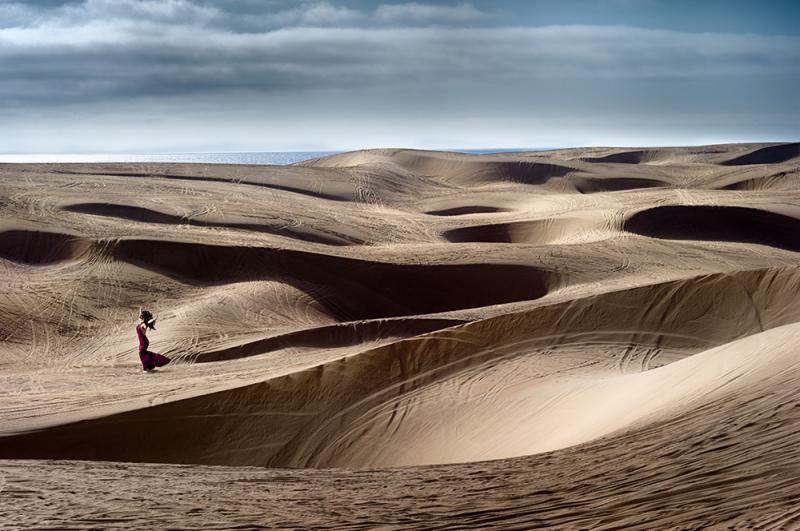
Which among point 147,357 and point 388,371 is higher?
point 388,371

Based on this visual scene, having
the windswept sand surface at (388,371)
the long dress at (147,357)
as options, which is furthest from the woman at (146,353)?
the windswept sand surface at (388,371)

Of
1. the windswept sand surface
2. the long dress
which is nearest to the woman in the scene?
the long dress

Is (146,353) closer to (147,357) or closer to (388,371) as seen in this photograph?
(147,357)

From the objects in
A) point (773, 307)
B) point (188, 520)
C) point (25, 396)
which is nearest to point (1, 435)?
point (25, 396)

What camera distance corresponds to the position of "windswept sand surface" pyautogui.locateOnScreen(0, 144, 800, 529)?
16.7 ft

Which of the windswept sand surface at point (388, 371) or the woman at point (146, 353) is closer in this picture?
the windswept sand surface at point (388, 371)

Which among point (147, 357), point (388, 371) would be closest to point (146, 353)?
point (147, 357)

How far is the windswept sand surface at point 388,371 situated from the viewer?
5.09m

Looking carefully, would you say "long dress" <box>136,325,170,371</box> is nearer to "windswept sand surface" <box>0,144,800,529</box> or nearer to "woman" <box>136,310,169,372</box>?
"woman" <box>136,310,169,372</box>

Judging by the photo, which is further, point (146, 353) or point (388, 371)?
point (146, 353)

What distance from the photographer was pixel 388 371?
400 inches

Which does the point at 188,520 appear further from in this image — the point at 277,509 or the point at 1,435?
the point at 1,435

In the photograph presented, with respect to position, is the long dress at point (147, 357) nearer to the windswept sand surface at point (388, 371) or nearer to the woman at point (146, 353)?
the woman at point (146, 353)

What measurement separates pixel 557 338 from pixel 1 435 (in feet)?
21.2
